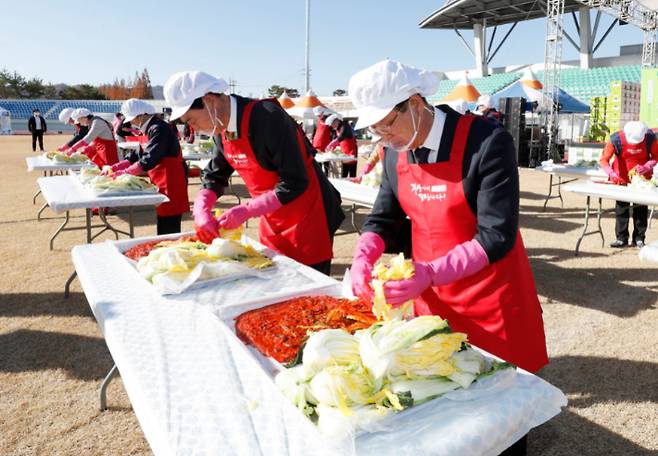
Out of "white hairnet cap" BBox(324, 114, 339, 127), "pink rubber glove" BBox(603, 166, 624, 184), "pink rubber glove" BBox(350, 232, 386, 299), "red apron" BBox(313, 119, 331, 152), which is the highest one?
"white hairnet cap" BBox(324, 114, 339, 127)

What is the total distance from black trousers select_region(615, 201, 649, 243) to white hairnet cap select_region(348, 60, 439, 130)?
6013mm

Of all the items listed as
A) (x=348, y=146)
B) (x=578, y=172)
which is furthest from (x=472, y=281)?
(x=348, y=146)

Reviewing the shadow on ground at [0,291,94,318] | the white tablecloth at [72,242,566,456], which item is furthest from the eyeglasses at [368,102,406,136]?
the shadow on ground at [0,291,94,318]

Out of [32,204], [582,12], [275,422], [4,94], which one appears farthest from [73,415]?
[4,94]

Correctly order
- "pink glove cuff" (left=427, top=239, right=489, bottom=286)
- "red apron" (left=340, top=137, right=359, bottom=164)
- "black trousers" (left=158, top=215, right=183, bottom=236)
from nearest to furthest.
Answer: "pink glove cuff" (left=427, top=239, right=489, bottom=286) → "black trousers" (left=158, top=215, right=183, bottom=236) → "red apron" (left=340, top=137, right=359, bottom=164)

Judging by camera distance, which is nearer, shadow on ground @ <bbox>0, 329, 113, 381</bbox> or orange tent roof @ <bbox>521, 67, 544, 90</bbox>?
shadow on ground @ <bbox>0, 329, 113, 381</bbox>

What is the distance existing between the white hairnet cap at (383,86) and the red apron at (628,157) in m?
5.51

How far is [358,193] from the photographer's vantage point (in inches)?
226

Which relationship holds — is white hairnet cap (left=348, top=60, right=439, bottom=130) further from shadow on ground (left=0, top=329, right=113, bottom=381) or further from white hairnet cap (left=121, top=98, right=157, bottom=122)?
white hairnet cap (left=121, top=98, right=157, bottom=122)

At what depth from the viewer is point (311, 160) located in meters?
2.81

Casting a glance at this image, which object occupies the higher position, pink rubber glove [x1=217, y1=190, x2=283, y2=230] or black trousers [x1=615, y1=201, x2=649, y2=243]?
pink rubber glove [x1=217, y1=190, x2=283, y2=230]

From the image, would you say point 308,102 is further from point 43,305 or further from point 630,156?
point 43,305

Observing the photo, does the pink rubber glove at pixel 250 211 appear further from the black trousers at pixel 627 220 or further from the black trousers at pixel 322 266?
the black trousers at pixel 627 220

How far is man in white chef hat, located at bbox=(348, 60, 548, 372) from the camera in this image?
1.58 m
